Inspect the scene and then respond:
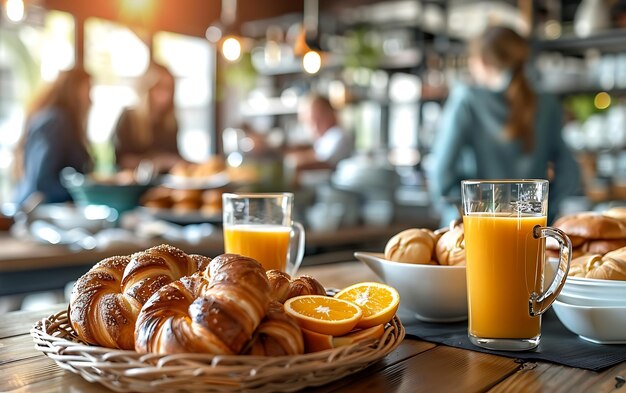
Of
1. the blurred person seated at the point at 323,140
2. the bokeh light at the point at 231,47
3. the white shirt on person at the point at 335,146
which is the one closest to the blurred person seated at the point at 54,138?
the bokeh light at the point at 231,47

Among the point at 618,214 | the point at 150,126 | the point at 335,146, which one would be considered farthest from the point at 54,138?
the point at 618,214

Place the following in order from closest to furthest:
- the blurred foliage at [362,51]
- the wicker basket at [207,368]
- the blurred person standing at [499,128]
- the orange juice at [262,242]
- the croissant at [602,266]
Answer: the wicker basket at [207,368] → the croissant at [602,266] → the orange juice at [262,242] → the blurred person standing at [499,128] → the blurred foliage at [362,51]

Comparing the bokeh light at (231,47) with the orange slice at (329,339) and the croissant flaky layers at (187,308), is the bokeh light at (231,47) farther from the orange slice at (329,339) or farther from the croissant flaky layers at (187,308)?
the orange slice at (329,339)

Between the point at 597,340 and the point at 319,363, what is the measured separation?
524 millimetres

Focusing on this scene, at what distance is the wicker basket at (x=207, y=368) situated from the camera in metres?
0.72

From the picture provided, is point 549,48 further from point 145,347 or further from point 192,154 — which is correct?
point 192,154

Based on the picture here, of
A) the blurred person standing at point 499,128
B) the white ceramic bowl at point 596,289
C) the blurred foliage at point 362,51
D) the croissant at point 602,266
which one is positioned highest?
the blurred foliage at point 362,51

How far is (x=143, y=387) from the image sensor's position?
74 cm

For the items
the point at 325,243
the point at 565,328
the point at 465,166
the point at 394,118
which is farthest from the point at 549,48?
the point at 565,328

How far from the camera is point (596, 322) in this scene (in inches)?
40.3

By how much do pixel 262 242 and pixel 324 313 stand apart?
0.45 meters

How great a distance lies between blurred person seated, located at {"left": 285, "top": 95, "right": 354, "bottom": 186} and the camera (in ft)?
19.5

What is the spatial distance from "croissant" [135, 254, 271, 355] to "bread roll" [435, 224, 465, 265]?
0.46 metres

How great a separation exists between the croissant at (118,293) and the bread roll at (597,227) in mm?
718
